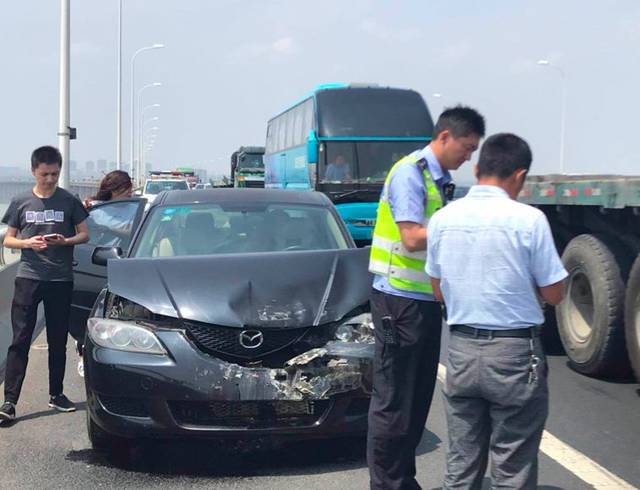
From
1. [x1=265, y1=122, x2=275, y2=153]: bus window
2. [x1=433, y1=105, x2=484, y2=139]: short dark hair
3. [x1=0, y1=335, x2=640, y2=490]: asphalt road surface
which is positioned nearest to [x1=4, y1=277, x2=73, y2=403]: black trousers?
Answer: [x1=0, y1=335, x2=640, y2=490]: asphalt road surface

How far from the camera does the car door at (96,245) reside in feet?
23.3

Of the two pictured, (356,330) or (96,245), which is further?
(96,245)

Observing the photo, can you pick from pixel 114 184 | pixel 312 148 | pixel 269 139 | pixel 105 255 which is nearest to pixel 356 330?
pixel 105 255

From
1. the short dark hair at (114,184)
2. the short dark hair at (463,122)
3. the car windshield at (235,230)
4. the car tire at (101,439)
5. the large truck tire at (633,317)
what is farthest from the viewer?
the short dark hair at (114,184)

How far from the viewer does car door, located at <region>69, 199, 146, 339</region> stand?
7.10m

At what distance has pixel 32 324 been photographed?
6.41 metres

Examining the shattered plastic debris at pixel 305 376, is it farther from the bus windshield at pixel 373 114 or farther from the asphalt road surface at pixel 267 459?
the bus windshield at pixel 373 114

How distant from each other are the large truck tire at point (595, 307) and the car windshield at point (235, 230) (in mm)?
2231

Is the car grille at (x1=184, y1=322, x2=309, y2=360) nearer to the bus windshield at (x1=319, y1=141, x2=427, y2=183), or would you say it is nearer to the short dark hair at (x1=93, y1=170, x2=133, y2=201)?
the short dark hair at (x1=93, y1=170, x2=133, y2=201)

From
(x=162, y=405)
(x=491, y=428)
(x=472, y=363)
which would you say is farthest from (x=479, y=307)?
(x=162, y=405)

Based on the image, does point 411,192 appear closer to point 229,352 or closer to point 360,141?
point 229,352

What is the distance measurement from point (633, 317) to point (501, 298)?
361cm

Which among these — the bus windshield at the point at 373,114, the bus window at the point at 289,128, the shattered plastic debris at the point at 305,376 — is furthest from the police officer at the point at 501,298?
the bus window at the point at 289,128

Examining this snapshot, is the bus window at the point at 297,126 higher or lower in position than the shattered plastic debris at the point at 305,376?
higher
